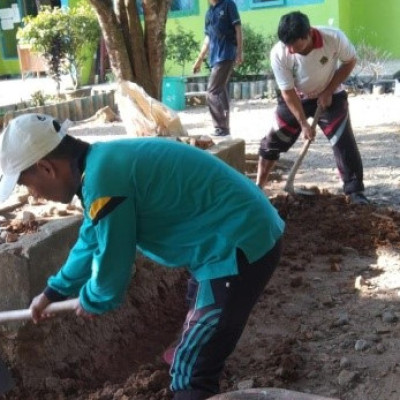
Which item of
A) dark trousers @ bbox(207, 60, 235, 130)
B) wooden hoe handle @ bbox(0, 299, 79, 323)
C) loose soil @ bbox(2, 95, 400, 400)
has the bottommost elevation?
loose soil @ bbox(2, 95, 400, 400)

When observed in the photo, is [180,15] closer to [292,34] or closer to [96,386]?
[292,34]

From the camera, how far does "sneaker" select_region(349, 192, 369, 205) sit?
5.62 metres

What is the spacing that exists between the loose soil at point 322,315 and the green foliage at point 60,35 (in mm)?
7309

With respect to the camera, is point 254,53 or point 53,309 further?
point 254,53

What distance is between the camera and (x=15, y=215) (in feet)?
→ 14.7

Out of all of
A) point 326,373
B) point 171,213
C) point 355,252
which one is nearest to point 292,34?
point 355,252

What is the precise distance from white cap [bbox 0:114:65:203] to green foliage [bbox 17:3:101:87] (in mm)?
10838

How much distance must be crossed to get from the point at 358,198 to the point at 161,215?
3.63 m

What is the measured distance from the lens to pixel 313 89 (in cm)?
542

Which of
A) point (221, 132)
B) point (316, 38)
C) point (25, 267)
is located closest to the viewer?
point (25, 267)

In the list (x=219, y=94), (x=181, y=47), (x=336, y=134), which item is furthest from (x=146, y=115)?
(x=181, y=47)

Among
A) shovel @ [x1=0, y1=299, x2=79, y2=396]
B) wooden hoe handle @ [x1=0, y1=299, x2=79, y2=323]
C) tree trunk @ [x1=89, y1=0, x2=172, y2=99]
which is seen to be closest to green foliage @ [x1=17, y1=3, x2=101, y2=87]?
tree trunk @ [x1=89, y1=0, x2=172, y2=99]

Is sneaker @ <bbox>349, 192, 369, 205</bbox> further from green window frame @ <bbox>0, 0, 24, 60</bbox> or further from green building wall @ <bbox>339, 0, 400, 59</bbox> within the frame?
green window frame @ <bbox>0, 0, 24, 60</bbox>

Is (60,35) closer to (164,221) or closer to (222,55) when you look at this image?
(222,55)
